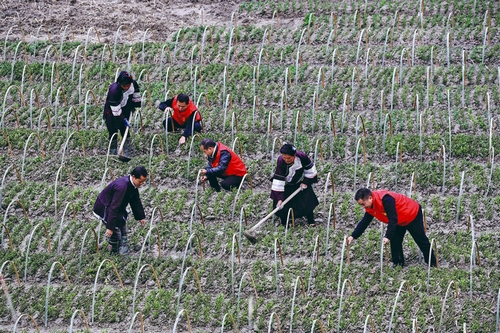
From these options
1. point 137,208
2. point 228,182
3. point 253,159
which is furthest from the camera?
point 253,159

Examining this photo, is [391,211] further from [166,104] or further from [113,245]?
[166,104]

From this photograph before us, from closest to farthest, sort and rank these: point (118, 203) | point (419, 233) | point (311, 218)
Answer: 1. point (419, 233)
2. point (118, 203)
3. point (311, 218)

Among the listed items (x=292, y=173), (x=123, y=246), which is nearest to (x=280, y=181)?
(x=292, y=173)

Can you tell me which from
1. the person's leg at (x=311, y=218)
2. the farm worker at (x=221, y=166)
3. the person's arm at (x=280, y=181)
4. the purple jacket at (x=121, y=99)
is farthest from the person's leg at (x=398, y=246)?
the purple jacket at (x=121, y=99)

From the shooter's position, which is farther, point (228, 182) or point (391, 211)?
point (228, 182)

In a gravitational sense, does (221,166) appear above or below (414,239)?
above

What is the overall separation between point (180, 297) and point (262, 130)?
4.18 meters

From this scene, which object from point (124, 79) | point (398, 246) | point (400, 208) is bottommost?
point (398, 246)

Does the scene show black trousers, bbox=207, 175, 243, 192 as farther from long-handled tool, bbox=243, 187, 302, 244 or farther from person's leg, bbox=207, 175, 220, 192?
long-handled tool, bbox=243, 187, 302, 244

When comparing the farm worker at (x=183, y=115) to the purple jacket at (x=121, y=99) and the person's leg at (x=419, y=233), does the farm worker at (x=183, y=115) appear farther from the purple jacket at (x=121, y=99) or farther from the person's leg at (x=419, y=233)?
the person's leg at (x=419, y=233)

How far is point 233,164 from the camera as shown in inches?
530

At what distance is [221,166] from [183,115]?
1.60 meters

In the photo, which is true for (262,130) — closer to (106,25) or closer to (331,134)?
(331,134)

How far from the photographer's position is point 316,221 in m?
13.1
